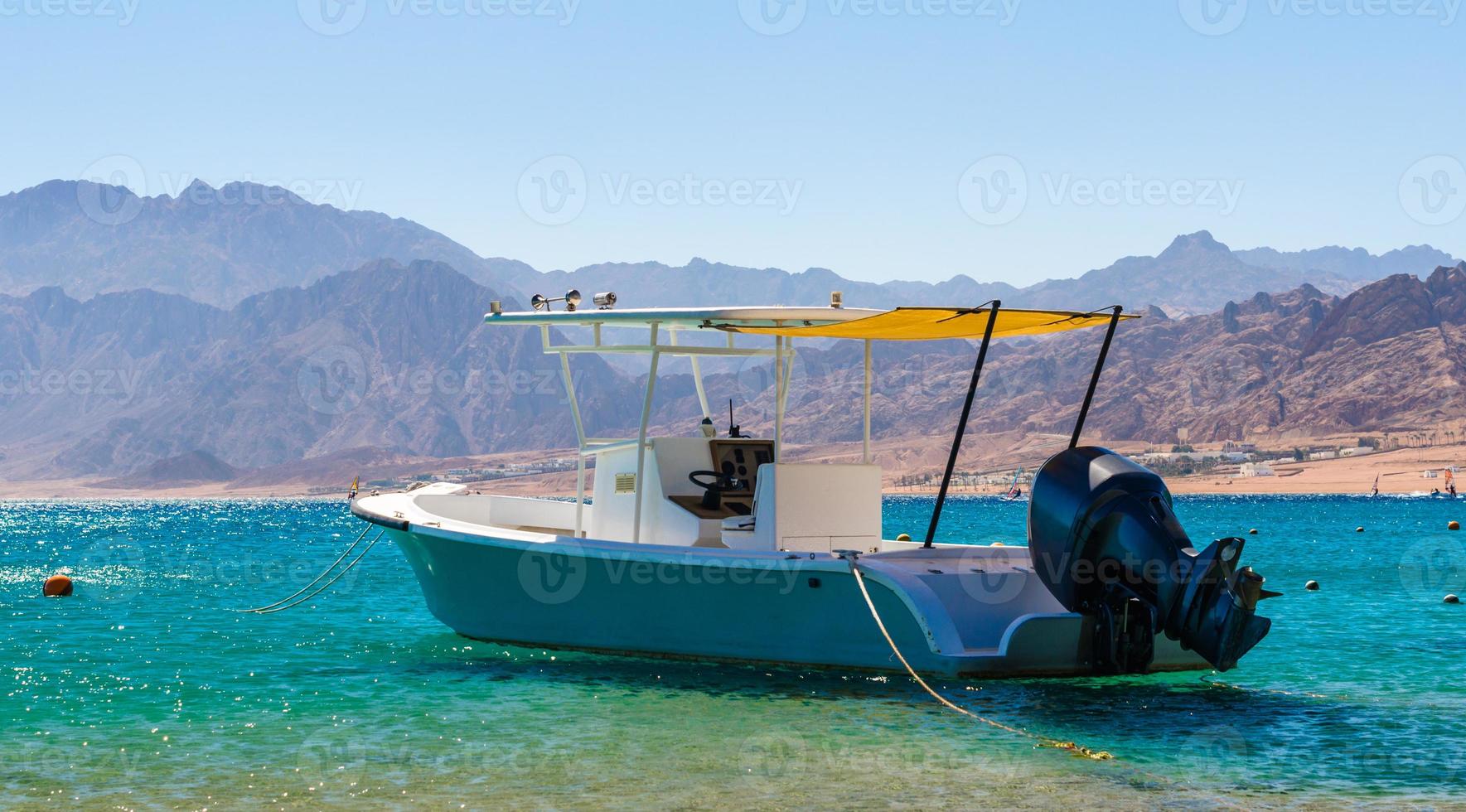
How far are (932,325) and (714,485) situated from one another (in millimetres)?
2847

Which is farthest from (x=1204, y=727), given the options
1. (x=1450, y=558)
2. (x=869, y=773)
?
(x=1450, y=558)

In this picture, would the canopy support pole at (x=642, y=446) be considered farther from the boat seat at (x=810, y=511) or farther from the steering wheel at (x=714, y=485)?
the boat seat at (x=810, y=511)

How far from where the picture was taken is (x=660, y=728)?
12.2 m

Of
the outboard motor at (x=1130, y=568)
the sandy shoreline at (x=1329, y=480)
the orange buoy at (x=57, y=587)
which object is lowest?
the sandy shoreline at (x=1329, y=480)

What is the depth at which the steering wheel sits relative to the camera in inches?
591

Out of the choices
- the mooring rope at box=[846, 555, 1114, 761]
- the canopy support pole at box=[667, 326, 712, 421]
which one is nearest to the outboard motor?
the mooring rope at box=[846, 555, 1114, 761]

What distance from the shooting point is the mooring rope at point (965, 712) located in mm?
11070

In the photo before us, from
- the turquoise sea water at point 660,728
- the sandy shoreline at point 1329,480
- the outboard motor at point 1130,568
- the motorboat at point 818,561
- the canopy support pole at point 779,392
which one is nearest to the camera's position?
the turquoise sea water at point 660,728

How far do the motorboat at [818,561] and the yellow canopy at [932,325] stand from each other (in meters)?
0.04

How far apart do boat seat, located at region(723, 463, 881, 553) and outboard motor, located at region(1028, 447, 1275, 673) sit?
236 cm

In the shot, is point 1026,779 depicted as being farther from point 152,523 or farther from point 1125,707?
point 152,523

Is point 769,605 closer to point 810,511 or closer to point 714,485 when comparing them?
point 810,511

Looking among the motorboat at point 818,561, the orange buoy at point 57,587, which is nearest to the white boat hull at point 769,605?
the motorboat at point 818,561

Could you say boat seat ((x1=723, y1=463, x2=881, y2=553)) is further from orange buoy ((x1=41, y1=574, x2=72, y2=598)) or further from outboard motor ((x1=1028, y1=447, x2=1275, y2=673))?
orange buoy ((x1=41, y1=574, x2=72, y2=598))
